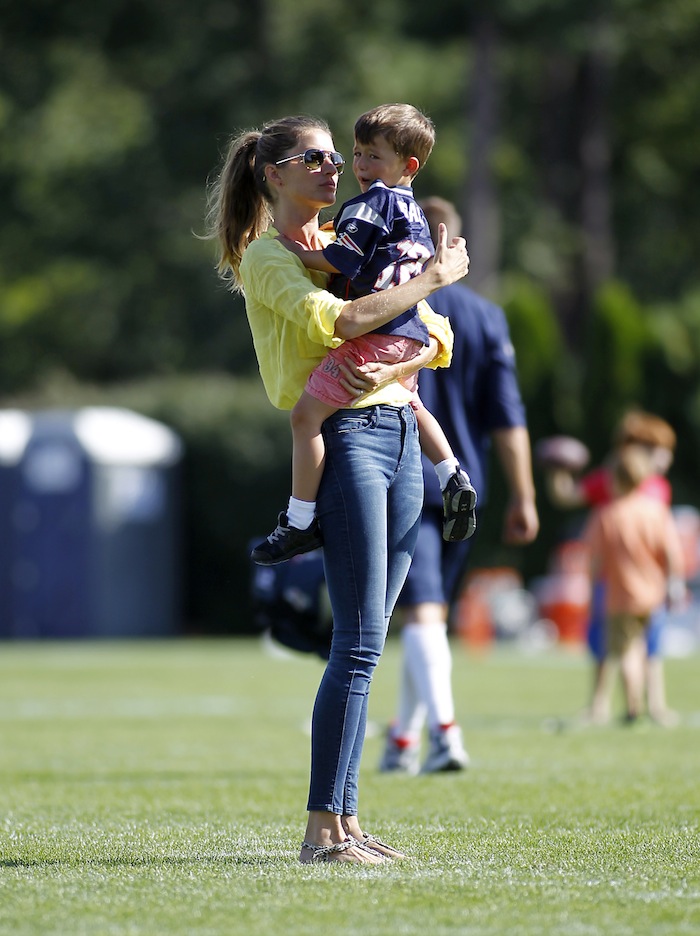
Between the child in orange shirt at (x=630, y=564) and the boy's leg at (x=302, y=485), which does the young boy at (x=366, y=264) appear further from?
the child in orange shirt at (x=630, y=564)

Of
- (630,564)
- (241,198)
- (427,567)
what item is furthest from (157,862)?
(630,564)

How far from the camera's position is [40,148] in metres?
33.1

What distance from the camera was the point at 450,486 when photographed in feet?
15.8

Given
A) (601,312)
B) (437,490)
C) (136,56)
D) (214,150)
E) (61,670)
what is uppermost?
(136,56)

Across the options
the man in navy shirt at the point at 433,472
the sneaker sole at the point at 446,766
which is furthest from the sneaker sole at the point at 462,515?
the sneaker sole at the point at 446,766

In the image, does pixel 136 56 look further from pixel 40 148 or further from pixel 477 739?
pixel 477 739

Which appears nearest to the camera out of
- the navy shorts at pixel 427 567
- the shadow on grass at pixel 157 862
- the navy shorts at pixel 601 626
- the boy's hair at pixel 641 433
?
the shadow on grass at pixel 157 862

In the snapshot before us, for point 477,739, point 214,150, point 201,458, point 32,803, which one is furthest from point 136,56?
point 32,803

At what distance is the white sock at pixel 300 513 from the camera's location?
Answer: 14.6 ft

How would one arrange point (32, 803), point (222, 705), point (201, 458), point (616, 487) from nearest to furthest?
point (32, 803), point (616, 487), point (222, 705), point (201, 458)

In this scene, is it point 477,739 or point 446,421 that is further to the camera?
point 477,739

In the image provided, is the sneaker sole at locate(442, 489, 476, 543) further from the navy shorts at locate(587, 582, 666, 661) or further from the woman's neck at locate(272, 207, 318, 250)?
the navy shorts at locate(587, 582, 666, 661)

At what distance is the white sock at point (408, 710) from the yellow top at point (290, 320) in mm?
2803

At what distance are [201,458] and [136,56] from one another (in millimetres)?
9939
